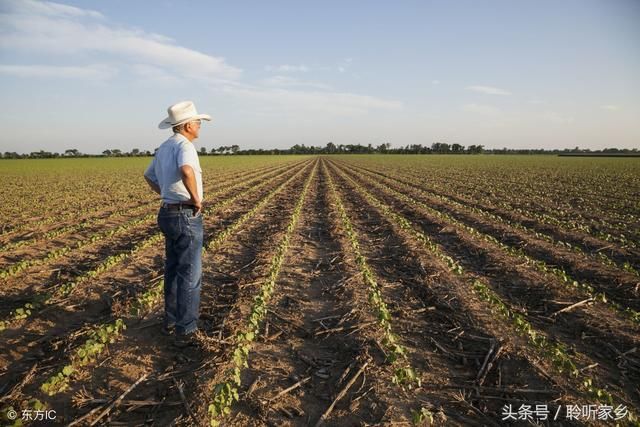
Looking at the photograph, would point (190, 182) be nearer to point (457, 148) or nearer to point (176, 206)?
point (176, 206)

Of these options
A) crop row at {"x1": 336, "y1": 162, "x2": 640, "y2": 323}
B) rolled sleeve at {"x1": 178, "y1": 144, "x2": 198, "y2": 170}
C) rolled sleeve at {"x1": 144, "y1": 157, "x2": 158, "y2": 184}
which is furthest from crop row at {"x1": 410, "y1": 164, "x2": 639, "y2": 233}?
rolled sleeve at {"x1": 144, "y1": 157, "x2": 158, "y2": 184}

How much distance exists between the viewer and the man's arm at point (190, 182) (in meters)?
4.10

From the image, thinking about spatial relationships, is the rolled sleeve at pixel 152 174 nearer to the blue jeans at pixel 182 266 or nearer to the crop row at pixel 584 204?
the blue jeans at pixel 182 266

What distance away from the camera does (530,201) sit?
17156mm

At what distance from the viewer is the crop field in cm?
345

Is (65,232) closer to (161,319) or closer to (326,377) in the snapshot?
(161,319)

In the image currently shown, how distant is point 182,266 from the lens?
4.51 meters

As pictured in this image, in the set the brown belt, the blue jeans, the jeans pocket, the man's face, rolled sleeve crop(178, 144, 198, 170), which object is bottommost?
the blue jeans

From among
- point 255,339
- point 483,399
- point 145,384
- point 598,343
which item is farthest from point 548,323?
point 145,384

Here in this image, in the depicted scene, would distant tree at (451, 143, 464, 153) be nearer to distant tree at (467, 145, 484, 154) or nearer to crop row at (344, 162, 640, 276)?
distant tree at (467, 145, 484, 154)

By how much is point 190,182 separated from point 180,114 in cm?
88

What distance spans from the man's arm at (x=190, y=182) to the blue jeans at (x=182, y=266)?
0.74ft

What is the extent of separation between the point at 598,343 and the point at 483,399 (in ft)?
7.36

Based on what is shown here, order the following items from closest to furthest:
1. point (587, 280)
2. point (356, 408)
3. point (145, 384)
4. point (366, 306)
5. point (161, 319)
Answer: point (356, 408) → point (145, 384) → point (161, 319) → point (366, 306) → point (587, 280)
